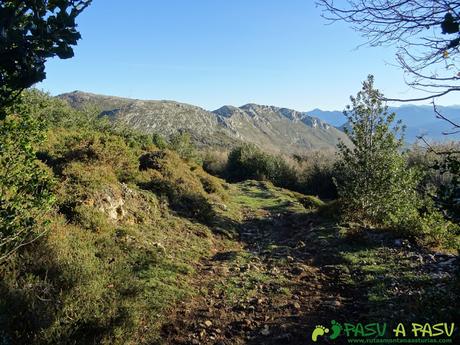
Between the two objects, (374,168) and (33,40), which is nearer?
(33,40)

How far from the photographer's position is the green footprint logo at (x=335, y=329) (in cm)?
501

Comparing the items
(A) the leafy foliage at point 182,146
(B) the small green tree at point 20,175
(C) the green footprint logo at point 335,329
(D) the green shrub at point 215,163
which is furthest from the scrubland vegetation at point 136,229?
(D) the green shrub at point 215,163

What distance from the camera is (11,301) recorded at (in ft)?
14.9

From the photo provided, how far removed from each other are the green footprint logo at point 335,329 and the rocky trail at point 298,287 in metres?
0.07

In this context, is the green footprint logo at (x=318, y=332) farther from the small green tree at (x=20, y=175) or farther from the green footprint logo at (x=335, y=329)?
the small green tree at (x=20, y=175)

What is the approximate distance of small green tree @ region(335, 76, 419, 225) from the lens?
11766 mm

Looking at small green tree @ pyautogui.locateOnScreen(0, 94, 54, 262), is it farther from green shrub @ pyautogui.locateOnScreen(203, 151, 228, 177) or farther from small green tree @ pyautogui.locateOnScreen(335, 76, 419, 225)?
green shrub @ pyautogui.locateOnScreen(203, 151, 228, 177)

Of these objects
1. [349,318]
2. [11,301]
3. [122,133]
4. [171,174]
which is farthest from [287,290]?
[122,133]

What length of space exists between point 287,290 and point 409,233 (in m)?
4.94

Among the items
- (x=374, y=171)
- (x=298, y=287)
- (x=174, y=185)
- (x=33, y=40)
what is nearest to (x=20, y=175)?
(x=33, y=40)

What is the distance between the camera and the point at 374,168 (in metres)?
12.2

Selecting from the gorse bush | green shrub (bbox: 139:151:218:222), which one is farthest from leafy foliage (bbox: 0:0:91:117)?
the gorse bush

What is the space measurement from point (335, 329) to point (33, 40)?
5174mm

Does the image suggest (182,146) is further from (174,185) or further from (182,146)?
(174,185)
